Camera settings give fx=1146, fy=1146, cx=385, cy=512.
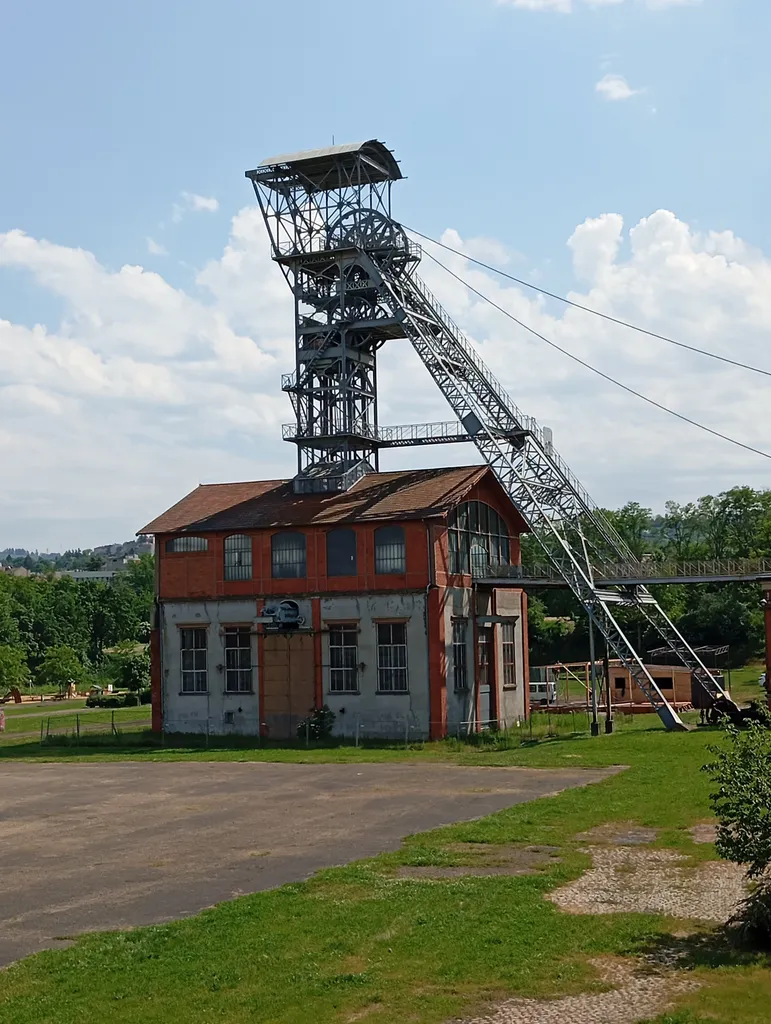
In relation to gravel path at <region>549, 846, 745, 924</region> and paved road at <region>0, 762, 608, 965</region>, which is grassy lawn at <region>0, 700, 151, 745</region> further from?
gravel path at <region>549, 846, 745, 924</region>

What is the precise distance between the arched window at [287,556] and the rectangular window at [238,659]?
9.13ft

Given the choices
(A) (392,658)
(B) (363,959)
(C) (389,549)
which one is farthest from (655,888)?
(C) (389,549)

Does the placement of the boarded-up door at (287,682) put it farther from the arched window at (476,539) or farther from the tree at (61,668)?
the tree at (61,668)

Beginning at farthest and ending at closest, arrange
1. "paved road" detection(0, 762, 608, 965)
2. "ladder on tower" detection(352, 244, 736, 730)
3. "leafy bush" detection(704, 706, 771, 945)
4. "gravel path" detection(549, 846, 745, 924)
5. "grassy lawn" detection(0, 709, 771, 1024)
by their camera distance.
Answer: "ladder on tower" detection(352, 244, 736, 730) < "paved road" detection(0, 762, 608, 965) < "gravel path" detection(549, 846, 745, 924) < "leafy bush" detection(704, 706, 771, 945) < "grassy lawn" detection(0, 709, 771, 1024)

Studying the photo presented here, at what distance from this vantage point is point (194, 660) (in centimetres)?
4828

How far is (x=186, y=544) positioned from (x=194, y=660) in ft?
16.1

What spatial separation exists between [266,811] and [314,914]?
36.2ft

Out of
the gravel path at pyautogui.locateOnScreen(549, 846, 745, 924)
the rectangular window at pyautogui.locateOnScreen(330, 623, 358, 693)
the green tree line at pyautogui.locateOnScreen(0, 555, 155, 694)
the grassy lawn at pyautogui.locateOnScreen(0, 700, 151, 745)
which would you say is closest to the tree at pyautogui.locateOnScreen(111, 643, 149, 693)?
the grassy lawn at pyautogui.locateOnScreen(0, 700, 151, 745)

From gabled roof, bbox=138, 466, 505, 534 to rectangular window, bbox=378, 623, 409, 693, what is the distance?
4404mm

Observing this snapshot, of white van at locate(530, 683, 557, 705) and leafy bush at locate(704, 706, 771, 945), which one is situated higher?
leafy bush at locate(704, 706, 771, 945)

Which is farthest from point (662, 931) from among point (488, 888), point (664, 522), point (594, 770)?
point (664, 522)

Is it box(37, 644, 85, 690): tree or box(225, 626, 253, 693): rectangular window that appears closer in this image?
box(225, 626, 253, 693): rectangular window

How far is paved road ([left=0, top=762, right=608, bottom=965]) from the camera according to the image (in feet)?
53.6

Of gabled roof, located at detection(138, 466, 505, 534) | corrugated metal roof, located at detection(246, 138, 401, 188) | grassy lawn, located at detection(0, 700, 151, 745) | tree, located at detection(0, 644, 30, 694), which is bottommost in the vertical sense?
grassy lawn, located at detection(0, 700, 151, 745)
